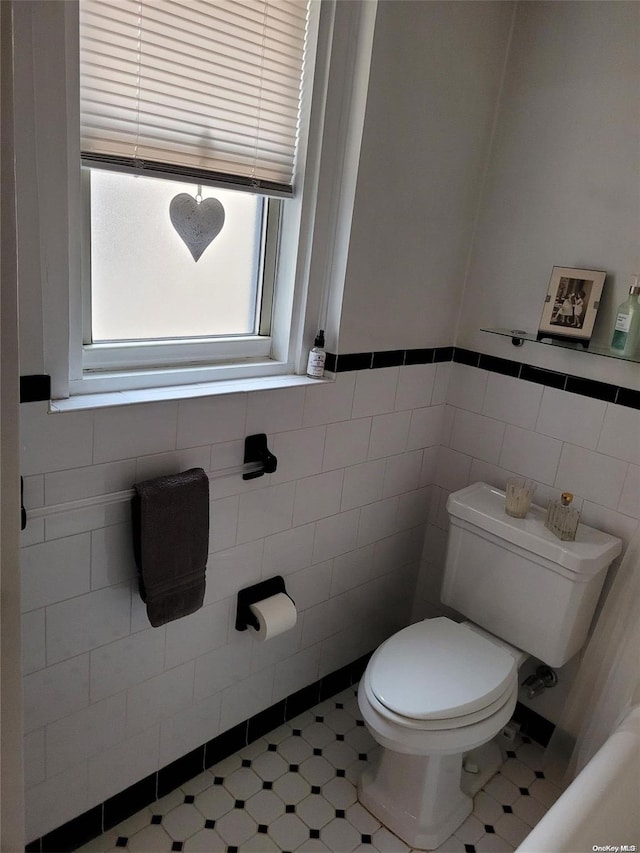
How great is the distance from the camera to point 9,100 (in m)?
0.80

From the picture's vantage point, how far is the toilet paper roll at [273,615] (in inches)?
71.9

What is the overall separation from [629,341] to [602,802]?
1178mm

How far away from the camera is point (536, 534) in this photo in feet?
6.23

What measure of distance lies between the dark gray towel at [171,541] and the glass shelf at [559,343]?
1.11 m

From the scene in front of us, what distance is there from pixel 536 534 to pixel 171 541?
3.52ft

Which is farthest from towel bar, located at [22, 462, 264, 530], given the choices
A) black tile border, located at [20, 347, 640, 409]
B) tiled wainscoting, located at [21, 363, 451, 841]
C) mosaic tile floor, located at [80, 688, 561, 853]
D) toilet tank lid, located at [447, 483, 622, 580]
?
mosaic tile floor, located at [80, 688, 561, 853]

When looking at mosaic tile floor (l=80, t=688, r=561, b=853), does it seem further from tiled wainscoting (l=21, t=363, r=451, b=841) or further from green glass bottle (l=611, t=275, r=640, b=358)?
green glass bottle (l=611, t=275, r=640, b=358)

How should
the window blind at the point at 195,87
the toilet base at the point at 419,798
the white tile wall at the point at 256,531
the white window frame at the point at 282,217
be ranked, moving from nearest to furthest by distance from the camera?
the white window frame at the point at 282,217
the window blind at the point at 195,87
the white tile wall at the point at 256,531
the toilet base at the point at 419,798

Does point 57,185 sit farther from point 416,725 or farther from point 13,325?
point 416,725

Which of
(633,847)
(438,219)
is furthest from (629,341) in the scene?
(633,847)

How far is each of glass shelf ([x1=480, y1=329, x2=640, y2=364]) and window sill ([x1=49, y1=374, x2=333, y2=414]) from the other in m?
0.63

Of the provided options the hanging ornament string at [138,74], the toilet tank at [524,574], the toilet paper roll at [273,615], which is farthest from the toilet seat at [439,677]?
the hanging ornament string at [138,74]

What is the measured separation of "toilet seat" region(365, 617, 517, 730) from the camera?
1661 millimetres

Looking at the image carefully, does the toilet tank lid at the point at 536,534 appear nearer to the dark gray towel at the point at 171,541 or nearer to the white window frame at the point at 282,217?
the white window frame at the point at 282,217
